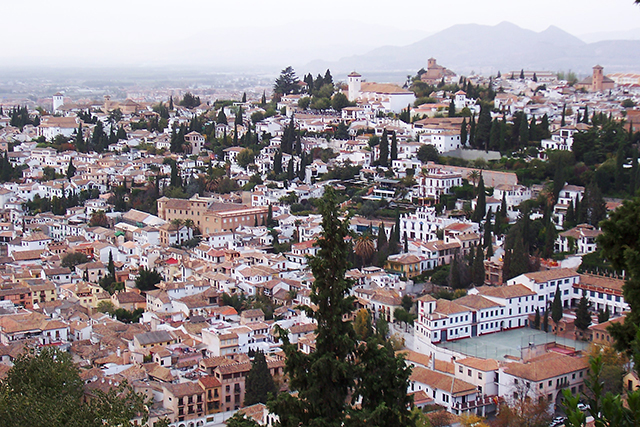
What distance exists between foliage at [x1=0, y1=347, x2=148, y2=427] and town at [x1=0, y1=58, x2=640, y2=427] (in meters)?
0.60

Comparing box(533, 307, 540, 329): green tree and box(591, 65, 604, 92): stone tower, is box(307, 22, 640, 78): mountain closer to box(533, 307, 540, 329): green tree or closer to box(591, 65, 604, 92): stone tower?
box(591, 65, 604, 92): stone tower

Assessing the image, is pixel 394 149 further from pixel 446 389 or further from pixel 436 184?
pixel 446 389

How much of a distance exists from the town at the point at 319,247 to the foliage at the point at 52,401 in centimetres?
60

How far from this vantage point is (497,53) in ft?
500

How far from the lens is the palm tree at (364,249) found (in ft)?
84.1

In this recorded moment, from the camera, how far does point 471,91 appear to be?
4275cm

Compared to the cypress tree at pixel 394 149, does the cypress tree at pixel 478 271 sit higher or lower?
lower

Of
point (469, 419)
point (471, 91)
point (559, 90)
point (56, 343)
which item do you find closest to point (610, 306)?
point (469, 419)

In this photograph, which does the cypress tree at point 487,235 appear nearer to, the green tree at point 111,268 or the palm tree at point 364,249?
the palm tree at point 364,249

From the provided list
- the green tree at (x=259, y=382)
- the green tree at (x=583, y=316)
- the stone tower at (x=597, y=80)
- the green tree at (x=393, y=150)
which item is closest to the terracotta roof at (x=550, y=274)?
the green tree at (x=583, y=316)

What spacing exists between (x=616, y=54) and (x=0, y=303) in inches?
4818

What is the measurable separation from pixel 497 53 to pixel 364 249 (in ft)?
439

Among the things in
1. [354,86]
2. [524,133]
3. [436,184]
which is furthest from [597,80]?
[436,184]

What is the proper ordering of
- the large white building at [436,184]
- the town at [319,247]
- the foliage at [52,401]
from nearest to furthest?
1. the foliage at [52,401]
2. the town at [319,247]
3. the large white building at [436,184]
